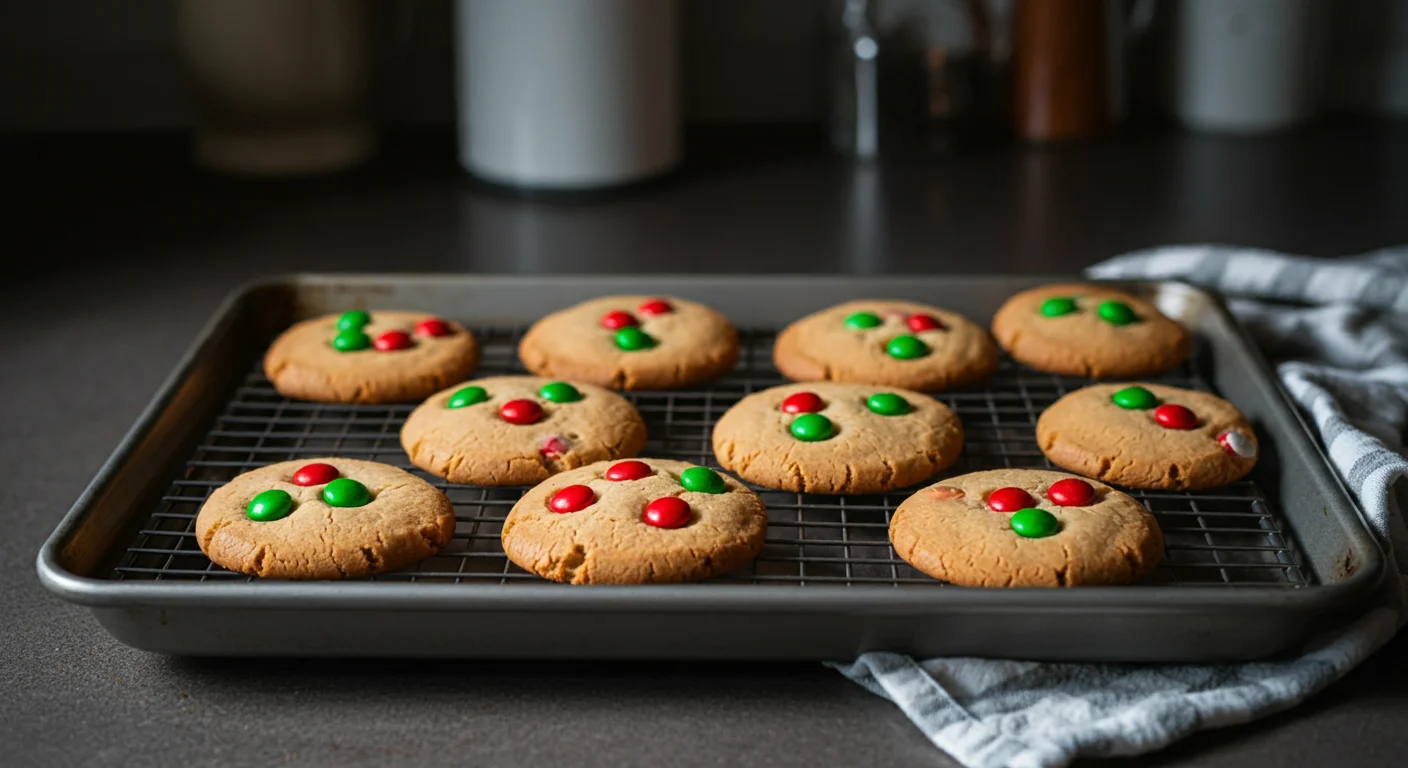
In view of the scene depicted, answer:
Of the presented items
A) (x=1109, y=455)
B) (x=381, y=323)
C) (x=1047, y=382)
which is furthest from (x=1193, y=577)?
(x=381, y=323)

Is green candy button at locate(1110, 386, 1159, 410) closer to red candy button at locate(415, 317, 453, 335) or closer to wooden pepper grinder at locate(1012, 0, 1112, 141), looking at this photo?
red candy button at locate(415, 317, 453, 335)

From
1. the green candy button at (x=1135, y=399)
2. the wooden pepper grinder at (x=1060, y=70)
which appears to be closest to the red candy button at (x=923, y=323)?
the green candy button at (x=1135, y=399)

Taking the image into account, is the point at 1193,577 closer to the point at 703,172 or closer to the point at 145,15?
the point at 703,172

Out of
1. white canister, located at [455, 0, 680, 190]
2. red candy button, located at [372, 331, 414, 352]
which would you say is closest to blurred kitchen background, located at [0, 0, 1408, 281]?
white canister, located at [455, 0, 680, 190]

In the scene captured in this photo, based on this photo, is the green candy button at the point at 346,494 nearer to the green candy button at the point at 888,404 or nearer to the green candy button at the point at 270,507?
the green candy button at the point at 270,507

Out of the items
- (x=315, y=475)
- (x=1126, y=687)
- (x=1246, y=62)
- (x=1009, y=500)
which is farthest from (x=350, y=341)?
Answer: (x=1246, y=62)

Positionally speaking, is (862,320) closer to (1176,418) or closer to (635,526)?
(1176,418)

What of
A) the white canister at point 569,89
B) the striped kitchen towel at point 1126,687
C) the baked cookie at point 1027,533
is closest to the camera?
the striped kitchen towel at point 1126,687

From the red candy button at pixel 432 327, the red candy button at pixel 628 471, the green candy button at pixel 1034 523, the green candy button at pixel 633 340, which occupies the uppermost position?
the red candy button at pixel 432 327
